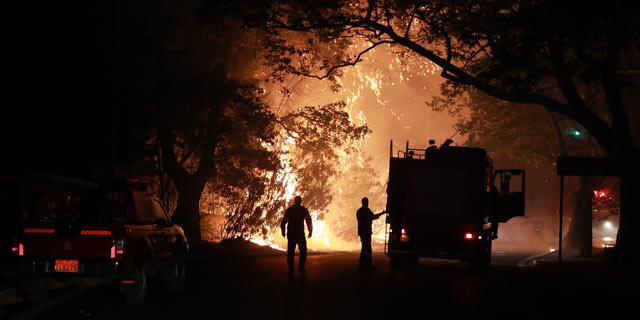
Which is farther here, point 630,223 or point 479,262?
point 630,223

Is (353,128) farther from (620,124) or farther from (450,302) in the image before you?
(450,302)

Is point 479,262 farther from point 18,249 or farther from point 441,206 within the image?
point 18,249

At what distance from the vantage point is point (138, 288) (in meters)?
13.8

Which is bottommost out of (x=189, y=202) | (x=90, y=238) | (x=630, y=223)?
(x=90, y=238)

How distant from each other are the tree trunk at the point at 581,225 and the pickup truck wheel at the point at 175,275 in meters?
30.9

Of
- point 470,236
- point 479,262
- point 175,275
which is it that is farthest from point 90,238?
point 479,262

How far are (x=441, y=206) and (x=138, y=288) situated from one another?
12037 millimetres

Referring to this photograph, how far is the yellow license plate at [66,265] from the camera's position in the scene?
1307 cm

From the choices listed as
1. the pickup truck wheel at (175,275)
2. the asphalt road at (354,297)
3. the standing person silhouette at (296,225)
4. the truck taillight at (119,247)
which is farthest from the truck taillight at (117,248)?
the standing person silhouette at (296,225)

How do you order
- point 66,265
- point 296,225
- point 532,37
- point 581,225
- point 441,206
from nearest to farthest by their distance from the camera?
point 66,265, point 296,225, point 441,206, point 532,37, point 581,225

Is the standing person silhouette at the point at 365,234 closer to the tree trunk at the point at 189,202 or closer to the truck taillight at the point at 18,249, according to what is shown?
the truck taillight at the point at 18,249

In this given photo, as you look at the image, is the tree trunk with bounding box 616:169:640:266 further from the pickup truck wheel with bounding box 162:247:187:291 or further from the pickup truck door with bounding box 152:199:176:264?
the pickup truck door with bounding box 152:199:176:264

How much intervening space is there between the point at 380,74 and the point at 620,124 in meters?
92.2

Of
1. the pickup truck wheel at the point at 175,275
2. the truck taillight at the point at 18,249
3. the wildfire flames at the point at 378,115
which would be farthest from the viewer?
the wildfire flames at the point at 378,115
